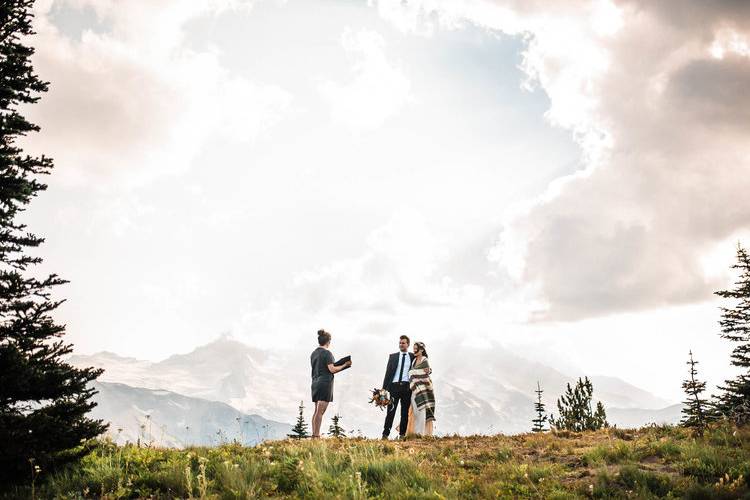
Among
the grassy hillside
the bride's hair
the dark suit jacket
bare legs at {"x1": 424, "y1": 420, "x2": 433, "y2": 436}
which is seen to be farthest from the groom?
the grassy hillside

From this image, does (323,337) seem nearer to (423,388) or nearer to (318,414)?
(318,414)

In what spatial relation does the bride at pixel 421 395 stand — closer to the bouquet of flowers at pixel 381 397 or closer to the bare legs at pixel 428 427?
the bare legs at pixel 428 427

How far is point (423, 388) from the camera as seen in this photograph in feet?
48.8

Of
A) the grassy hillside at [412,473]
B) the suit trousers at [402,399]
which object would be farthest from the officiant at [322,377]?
the grassy hillside at [412,473]

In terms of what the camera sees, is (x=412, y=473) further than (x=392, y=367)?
No

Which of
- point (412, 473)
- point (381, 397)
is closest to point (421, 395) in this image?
point (381, 397)

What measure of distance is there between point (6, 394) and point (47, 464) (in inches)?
48.3

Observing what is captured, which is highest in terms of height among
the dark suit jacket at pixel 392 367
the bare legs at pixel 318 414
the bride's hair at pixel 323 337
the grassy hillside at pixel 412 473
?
the bride's hair at pixel 323 337

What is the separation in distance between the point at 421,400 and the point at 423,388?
1.20 feet

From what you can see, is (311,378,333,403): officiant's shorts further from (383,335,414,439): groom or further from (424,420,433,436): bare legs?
(424,420,433,436): bare legs

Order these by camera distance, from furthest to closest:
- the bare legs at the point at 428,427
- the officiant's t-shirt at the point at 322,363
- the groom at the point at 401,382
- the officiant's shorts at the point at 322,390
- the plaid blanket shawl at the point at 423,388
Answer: the groom at the point at 401,382
the plaid blanket shawl at the point at 423,388
the bare legs at the point at 428,427
the officiant's t-shirt at the point at 322,363
the officiant's shorts at the point at 322,390

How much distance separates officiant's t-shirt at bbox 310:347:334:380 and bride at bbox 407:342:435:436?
9.20ft

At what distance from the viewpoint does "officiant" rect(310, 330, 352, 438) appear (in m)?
13.6

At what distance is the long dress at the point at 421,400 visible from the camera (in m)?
14.7
